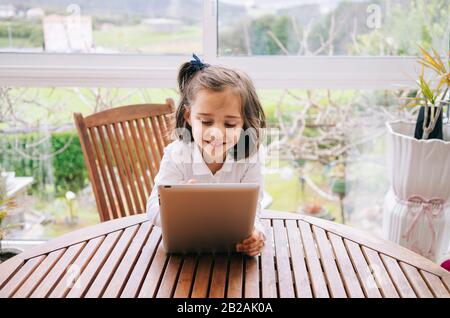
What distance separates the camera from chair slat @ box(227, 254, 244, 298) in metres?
1.07

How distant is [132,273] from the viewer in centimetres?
115

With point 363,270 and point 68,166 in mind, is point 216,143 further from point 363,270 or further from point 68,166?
point 68,166

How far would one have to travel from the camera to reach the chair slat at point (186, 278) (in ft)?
3.49

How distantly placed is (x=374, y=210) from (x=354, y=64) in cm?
79

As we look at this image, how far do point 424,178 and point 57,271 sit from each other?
4.77 ft

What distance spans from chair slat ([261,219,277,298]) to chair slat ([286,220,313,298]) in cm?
5

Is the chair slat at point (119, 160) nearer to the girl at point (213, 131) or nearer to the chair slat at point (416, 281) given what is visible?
the girl at point (213, 131)

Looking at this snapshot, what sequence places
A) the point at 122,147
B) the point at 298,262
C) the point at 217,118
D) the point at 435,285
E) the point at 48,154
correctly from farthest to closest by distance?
the point at 48,154 < the point at 122,147 < the point at 217,118 < the point at 298,262 < the point at 435,285

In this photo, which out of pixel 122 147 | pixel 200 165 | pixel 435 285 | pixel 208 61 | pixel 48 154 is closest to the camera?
pixel 435 285

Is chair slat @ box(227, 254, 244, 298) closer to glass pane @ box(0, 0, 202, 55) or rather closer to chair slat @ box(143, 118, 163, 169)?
chair slat @ box(143, 118, 163, 169)

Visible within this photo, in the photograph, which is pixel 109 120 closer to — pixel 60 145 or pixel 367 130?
pixel 60 145

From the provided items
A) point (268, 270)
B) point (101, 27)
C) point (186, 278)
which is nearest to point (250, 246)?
point (268, 270)

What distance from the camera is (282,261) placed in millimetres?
1219

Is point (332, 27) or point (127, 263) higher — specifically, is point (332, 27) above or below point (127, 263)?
above
